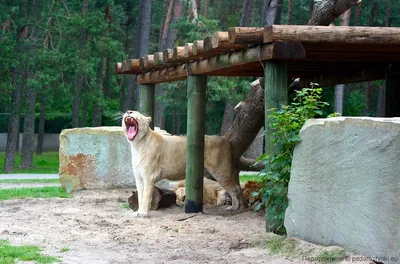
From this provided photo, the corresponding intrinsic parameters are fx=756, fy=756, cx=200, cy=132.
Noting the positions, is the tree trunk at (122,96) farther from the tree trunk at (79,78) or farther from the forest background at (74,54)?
the tree trunk at (79,78)

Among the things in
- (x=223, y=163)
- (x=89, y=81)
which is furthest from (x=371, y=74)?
(x=89, y=81)

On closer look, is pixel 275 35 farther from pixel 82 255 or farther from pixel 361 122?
pixel 82 255

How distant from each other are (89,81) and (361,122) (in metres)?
24.2

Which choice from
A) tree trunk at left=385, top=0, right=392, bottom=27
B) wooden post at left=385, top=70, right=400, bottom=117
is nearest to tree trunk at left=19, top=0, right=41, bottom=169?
wooden post at left=385, top=70, right=400, bottom=117

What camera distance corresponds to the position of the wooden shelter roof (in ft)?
28.2

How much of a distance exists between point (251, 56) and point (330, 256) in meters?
3.07

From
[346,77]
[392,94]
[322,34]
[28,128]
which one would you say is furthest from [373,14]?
[322,34]

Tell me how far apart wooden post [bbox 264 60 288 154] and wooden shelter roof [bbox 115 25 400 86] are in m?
0.17

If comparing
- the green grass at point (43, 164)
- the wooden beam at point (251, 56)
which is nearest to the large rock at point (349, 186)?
the wooden beam at point (251, 56)

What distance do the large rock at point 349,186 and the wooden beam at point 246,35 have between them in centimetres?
132

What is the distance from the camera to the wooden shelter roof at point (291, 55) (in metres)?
8.61

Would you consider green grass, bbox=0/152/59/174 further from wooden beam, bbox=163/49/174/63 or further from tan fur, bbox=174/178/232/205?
wooden beam, bbox=163/49/174/63

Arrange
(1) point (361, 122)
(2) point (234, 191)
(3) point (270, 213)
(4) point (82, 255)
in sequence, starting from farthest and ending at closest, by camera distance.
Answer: (2) point (234, 191), (3) point (270, 213), (4) point (82, 255), (1) point (361, 122)

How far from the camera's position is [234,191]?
12.2 m
